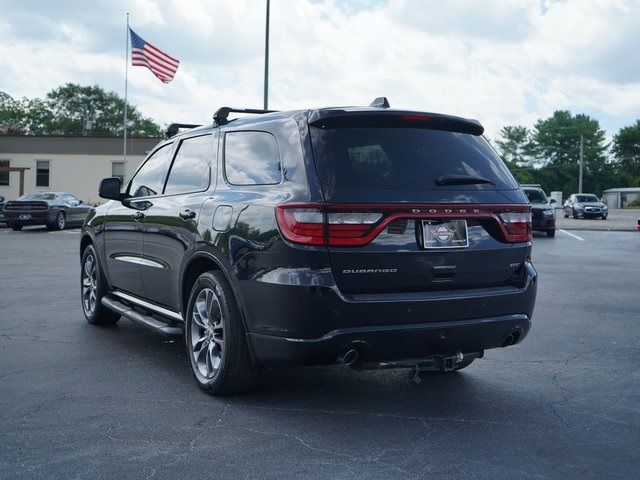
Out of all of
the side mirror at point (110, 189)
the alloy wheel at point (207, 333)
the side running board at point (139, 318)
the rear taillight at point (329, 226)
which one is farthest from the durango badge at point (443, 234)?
the side mirror at point (110, 189)

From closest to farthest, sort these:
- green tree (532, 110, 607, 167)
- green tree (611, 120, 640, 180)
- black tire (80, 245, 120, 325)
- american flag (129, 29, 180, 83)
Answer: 1. black tire (80, 245, 120, 325)
2. american flag (129, 29, 180, 83)
3. green tree (611, 120, 640, 180)
4. green tree (532, 110, 607, 167)

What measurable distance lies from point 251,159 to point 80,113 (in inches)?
4194

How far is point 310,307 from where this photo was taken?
13.9 feet

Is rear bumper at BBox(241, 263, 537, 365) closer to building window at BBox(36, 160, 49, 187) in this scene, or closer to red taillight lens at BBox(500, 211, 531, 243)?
red taillight lens at BBox(500, 211, 531, 243)

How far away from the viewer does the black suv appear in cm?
429

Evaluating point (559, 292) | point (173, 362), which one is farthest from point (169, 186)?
point (559, 292)

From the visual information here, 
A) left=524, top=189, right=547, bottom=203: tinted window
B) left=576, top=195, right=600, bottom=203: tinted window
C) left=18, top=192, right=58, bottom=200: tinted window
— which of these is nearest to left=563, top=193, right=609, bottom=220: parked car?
left=576, top=195, right=600, bottom=203: tinted window

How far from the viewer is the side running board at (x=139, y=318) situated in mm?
5645

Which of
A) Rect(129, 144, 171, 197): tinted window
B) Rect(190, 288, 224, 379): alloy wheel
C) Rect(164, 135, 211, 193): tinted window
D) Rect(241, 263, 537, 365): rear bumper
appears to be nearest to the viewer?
Rect(241, 263, 537, 365): rear bumper

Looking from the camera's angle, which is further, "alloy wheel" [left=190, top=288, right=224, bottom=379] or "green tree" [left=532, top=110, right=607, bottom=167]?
"green tree" [left=532, top=110, right=607, bottom=167]

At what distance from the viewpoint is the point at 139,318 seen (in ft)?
20.2

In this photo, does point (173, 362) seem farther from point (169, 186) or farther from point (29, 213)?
point (29, 213)

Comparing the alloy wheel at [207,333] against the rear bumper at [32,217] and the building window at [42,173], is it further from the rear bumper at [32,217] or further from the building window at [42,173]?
the building window at [42,173]

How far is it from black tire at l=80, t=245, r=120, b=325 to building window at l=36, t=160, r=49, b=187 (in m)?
44.1
